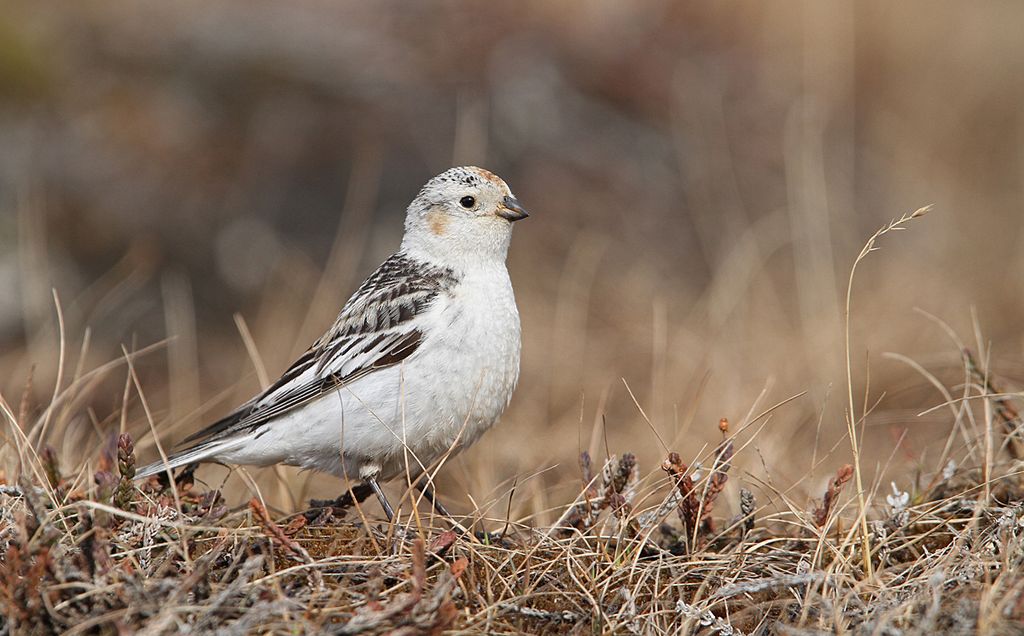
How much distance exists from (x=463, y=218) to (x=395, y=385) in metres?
0.80

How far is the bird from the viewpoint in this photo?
11.1 ft

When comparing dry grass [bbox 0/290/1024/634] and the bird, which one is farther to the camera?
the bird

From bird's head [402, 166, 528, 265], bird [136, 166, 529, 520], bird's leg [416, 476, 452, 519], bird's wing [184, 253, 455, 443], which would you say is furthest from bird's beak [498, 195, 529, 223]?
bird's leg [416, 476, 452, 519]

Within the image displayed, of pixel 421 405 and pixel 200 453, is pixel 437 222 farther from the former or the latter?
pixel 200 453

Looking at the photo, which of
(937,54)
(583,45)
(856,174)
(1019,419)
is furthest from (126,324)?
(937,54)

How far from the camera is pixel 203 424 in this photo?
593 centimetres

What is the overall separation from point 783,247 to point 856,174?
1.59 m

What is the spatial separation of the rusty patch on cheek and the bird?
87mm

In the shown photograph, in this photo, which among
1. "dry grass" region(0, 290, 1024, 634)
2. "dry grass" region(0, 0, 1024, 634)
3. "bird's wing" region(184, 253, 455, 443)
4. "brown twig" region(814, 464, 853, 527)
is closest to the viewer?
"dry grass" region(0, 290, 1024, 634)

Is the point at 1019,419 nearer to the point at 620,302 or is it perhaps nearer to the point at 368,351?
the point at 368,351

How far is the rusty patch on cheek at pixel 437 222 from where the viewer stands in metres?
3.92

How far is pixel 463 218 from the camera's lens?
3924mm

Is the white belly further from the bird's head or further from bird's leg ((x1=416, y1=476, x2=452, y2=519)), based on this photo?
the bird's head

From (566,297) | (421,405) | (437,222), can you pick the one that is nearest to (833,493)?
(421,405)
